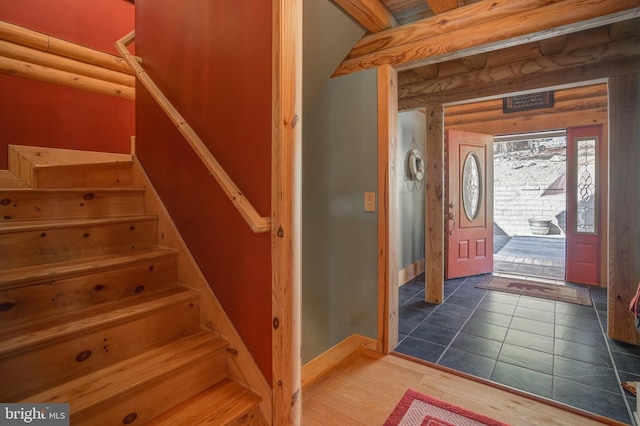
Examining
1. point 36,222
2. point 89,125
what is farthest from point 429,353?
point 89,125

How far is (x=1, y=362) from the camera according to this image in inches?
46.3

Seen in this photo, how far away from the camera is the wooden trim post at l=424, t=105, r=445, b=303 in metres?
3.67

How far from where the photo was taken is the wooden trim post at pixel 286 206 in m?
1.39

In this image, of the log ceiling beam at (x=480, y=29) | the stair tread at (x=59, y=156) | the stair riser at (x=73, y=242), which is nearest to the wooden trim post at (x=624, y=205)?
the log ceiling beam at (x=480, y=29)

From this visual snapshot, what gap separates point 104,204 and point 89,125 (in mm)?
1579

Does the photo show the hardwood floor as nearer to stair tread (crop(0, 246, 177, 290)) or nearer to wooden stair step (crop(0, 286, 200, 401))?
wooden stair step (crop(0, 286, 200, 401))

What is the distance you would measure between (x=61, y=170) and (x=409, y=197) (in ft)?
13.4

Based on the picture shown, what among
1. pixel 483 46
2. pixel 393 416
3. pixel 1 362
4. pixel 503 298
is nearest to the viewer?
pixel 1 362

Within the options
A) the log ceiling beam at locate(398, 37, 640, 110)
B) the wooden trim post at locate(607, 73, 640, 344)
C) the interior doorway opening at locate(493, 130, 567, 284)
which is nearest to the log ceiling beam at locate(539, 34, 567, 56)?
the log ceiling beam at locate(398, 37, 640, 110)

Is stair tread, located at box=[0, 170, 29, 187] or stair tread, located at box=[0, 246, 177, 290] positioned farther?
stair tread, located at box=[0, 170, 29, 187]

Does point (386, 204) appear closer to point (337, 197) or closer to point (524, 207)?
point (337, 197)

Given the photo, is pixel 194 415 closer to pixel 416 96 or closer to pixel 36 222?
pixel 36 222

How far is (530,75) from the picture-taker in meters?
3.16

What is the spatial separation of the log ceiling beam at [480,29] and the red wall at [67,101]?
8.58 ft
